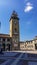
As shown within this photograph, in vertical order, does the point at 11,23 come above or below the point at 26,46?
above

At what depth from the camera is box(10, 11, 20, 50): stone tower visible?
72.6 m

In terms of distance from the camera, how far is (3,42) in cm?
7238

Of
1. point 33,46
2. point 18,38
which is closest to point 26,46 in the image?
point 33,46

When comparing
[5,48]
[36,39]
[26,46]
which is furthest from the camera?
[26,46]

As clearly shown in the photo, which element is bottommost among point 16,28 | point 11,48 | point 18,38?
point 11,48

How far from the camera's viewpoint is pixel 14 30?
244 feet

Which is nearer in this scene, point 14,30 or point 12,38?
point 12,38

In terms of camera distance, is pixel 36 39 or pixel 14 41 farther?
pixel 36 39

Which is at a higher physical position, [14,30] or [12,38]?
[14,30]

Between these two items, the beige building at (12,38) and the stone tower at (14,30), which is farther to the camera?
the stone tower at (14,30)

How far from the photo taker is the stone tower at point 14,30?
238 ft

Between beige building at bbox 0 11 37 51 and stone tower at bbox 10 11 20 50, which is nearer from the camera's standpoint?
beige building at bbox 0 11 37 51

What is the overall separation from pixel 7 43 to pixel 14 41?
→ 3.63 metres

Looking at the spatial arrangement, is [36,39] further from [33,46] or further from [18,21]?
[18,21]
